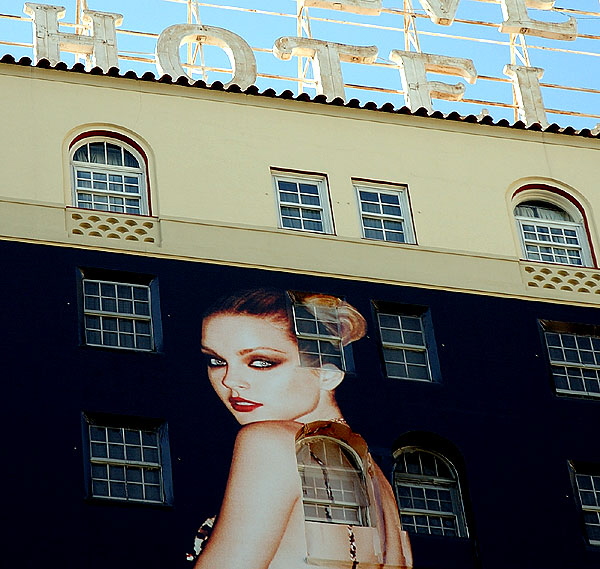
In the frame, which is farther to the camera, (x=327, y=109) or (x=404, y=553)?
(x=327, y=109)

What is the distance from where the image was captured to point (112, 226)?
3384 centimetres

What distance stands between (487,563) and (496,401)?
3.33 meters

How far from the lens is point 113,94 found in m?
35.7

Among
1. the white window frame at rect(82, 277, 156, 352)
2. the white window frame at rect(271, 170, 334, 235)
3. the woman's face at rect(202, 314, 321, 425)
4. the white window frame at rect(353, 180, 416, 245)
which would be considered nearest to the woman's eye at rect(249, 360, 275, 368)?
the woman's face at rect(202, 314, 321, 425)

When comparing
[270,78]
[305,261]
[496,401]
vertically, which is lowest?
[496,401]

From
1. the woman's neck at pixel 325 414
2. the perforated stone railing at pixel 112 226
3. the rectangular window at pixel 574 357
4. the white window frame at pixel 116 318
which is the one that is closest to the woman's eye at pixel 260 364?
the woman's neck at pixel 325 414

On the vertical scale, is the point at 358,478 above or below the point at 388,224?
below

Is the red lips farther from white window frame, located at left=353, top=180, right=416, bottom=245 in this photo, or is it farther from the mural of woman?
white window frame, located at left=353, top=180, right=416, bottom=245

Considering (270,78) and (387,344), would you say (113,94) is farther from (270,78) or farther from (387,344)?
(387,344)

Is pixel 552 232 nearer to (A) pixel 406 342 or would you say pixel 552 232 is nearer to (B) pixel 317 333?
(A) pixel 406 342

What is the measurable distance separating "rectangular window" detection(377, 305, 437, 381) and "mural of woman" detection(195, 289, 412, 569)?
56 cm

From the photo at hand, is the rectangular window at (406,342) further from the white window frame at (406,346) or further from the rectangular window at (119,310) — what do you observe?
the rectangular window at (119,310)

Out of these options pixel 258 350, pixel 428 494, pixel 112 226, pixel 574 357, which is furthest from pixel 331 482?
pixel 112 226

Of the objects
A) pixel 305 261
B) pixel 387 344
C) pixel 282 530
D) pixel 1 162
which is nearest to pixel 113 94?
pixel 1 162
